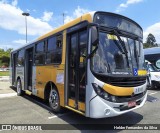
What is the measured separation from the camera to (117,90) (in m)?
5.80

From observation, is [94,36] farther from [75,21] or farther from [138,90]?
[138,90]

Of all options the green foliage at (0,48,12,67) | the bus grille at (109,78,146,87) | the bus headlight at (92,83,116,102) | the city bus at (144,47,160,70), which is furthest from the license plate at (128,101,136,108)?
the green foliage at (0,48,12,67)

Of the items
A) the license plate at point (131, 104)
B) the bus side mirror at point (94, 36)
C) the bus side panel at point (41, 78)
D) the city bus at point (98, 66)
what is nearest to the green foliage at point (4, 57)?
the bus side panel at point (41, 78)

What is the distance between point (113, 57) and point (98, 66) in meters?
0.56

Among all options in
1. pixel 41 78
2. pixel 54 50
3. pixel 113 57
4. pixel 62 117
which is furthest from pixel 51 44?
pixel 113 57

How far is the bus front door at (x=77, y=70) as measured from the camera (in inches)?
243

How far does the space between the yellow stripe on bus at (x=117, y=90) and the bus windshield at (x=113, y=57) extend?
38cm

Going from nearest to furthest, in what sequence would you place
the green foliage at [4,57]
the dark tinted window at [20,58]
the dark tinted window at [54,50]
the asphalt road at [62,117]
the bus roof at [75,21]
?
the bus roof at [75,21] < the asphalt road at [62,117] < the dark tinted window at [54,50] < the dark tinted window at [20,58] < the green foliage at [4,57]

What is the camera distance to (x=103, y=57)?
5820 mm

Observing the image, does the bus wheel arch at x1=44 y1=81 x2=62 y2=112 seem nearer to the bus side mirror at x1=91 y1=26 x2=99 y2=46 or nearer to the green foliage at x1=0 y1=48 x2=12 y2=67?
the bus side mirror at x1=91 y1=26 x2=99 y2=46

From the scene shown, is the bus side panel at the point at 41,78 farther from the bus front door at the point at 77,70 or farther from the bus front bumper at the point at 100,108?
the bus front bumper at the point at 100,108

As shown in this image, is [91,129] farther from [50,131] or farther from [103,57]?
[103,57]

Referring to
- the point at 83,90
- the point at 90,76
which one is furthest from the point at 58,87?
the point at 90,76

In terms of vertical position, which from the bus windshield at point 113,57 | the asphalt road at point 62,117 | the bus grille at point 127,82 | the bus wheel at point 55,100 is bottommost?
the asphalt road at point 62,117
